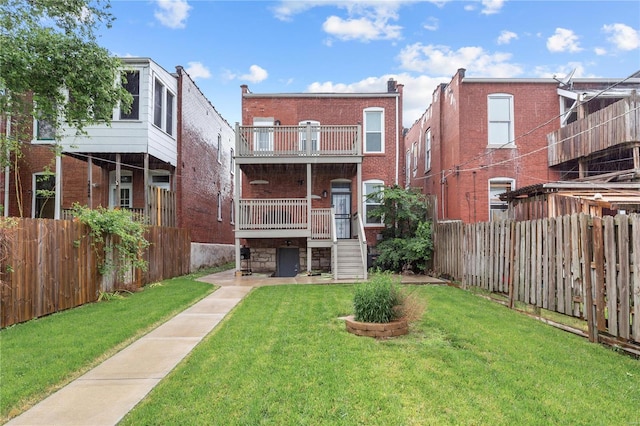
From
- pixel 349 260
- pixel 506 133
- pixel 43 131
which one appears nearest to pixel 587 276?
pixel 349 260

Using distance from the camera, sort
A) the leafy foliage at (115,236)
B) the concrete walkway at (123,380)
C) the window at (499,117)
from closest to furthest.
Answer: the concrete walkway at (123,380)
the leafy foliage at (115,236)
the window at (499,117)

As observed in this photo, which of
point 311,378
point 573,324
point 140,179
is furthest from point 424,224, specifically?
point 140,179

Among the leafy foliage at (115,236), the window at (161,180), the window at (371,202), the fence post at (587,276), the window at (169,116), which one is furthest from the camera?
the window at (371,202)

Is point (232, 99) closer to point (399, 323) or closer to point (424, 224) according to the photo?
point (424, 224)

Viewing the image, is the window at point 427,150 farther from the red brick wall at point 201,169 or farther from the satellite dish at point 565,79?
the red brick wall at point 201,169

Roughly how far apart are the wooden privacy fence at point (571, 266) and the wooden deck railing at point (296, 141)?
658cm

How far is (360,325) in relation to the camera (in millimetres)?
5562

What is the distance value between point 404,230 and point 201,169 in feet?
33.1

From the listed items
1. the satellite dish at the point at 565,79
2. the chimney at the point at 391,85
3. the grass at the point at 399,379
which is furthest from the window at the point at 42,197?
the satellite dish at the point at 565,79

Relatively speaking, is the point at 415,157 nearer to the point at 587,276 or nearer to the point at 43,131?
the point at 43,131

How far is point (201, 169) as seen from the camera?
18.7 metres

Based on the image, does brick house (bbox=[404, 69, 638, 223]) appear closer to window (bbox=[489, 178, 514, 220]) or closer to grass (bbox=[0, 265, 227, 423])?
window (bbox=[489, 178, 514, 220])

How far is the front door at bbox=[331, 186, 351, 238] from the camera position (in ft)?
56.3

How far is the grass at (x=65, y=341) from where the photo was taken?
392cm
